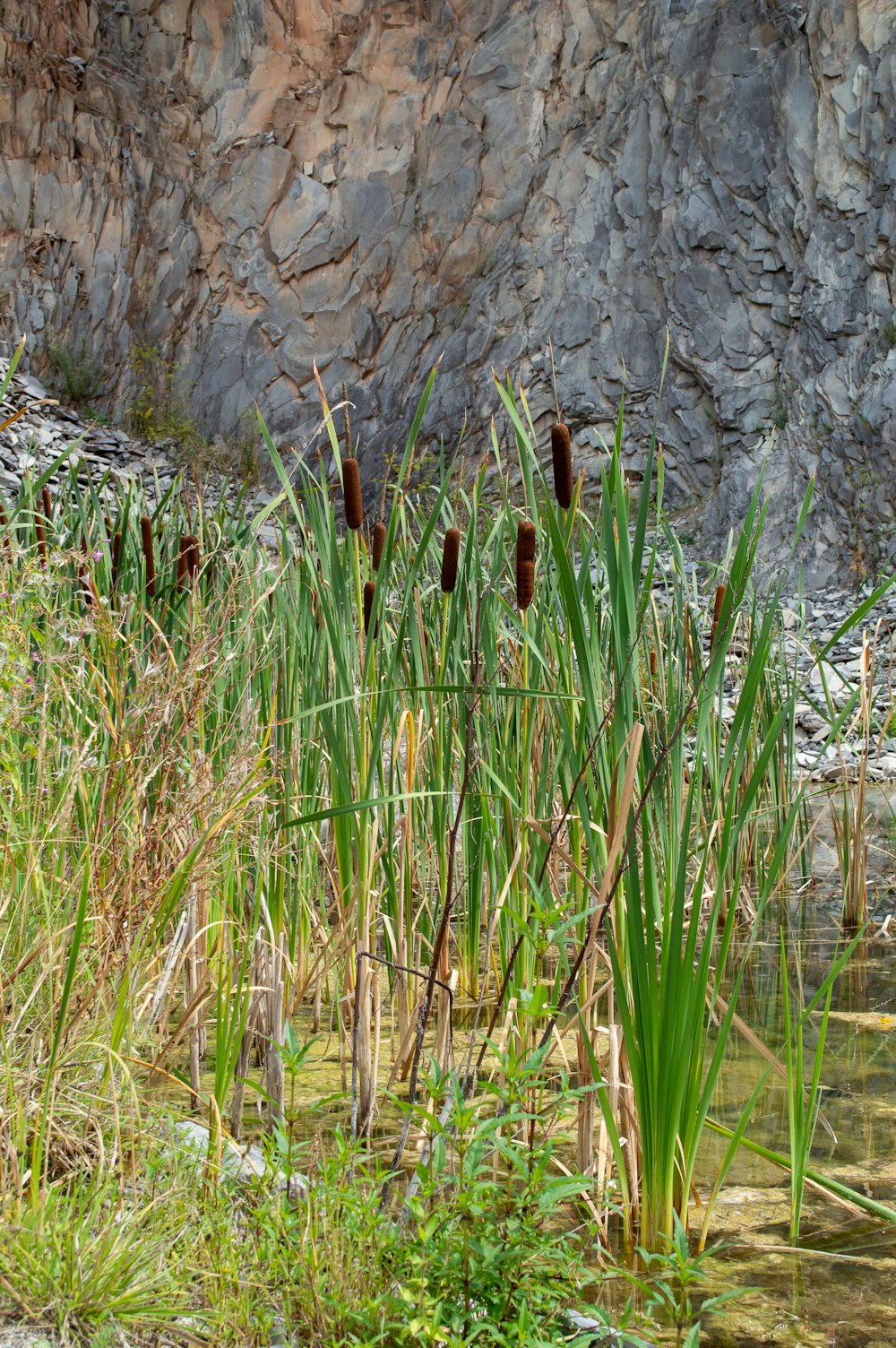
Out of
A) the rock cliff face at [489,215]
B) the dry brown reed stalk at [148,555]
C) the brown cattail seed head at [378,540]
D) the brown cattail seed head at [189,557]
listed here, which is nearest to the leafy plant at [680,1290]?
the brown cattail seed head at [378,540]

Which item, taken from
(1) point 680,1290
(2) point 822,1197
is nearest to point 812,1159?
(2) point 822,1197

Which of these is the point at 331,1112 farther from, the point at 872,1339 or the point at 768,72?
the point at 768,72

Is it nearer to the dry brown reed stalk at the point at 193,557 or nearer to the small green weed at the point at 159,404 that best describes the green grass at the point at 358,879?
the dry brown reed stalk at the point at 193,557

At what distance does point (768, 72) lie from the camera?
11.2m

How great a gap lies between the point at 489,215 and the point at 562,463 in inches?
531

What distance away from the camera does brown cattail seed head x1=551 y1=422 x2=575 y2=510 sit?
3.93 ft

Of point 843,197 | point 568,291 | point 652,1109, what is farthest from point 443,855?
point 568,291

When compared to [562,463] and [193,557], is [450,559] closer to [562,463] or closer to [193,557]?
[562,463]

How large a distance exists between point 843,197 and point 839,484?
9.45 feet

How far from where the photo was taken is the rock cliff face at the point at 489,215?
10555 millimetres

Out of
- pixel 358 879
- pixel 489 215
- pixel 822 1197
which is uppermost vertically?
pixel 489 215

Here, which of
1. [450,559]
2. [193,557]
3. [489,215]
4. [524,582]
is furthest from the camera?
[489,215]

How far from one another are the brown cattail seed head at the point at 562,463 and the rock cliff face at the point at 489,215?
375 inches

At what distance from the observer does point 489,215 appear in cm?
1347
